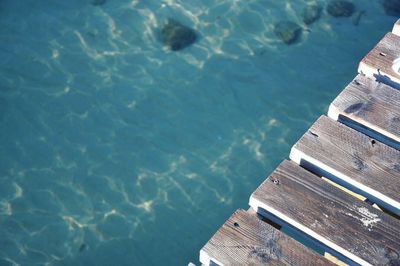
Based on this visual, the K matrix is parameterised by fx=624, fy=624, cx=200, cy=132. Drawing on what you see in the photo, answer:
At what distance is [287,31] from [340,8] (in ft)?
6.08

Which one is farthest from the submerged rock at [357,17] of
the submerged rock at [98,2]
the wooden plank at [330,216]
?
the wooden plank at [330,216]

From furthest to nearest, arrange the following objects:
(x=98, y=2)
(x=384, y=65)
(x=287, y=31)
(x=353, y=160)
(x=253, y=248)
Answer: (x=98, y=2)
(x=287, y=31)
(x=384, y=65)
(x=353, y=160)
(x=253, y=248)

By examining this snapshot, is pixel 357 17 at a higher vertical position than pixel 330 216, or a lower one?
lower

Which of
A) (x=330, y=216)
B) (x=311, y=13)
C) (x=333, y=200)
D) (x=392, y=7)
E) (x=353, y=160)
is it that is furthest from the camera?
(x=392, y=7)

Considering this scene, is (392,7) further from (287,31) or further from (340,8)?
(287,31)

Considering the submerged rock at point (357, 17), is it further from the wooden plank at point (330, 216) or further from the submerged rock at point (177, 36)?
the wooden plank at point (330, 216)

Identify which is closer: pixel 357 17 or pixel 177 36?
pixel 177 36

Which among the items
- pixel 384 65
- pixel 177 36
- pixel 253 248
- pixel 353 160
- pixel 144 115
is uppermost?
pixel 384 65

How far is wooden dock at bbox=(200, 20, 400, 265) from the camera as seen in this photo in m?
6.45

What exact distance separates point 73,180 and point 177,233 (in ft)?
8.71

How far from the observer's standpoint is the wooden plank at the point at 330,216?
6406 mm

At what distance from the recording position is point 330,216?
665 centimetres

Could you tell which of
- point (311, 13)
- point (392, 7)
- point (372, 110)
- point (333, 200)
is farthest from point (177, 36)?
point (333, 200)

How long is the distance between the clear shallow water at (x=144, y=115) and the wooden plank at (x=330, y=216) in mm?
6212
